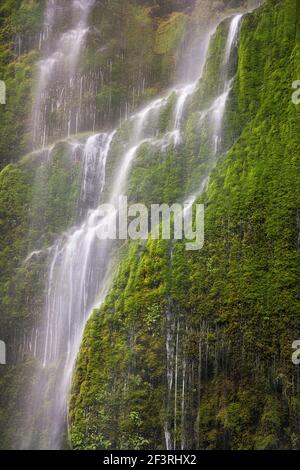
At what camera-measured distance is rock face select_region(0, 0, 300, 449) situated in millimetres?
10273

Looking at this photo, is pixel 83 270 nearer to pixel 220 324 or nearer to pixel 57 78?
pixel 220 324

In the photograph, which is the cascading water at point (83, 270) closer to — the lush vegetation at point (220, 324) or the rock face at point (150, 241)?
the rock face at point (150, 241)

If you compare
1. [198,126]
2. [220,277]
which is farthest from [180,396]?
[198,126]

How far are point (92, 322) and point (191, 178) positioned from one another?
4512mm

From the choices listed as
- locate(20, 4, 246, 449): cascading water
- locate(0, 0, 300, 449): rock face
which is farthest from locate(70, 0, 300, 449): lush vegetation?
locate(20, 4, 246, 449): cascading water

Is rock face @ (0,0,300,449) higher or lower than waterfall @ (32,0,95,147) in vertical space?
lower

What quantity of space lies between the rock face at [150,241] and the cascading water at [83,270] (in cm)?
5

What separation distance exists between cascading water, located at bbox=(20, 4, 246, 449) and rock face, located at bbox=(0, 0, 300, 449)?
5cm

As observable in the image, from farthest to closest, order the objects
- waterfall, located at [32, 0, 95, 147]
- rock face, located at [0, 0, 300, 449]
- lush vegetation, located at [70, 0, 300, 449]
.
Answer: waterfall, located at [32, 0, 95, 147]
rock face, located at [0, 0, 300, 449]
lush vegetation, located at [70, 0, 300, 449]

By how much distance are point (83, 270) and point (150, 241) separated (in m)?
2.42

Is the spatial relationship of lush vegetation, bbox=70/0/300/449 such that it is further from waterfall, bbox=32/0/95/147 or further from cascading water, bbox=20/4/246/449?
waterfall, bbox=32/0/95/147

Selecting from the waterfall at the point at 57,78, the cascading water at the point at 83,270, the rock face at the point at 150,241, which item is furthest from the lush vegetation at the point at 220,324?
the waterfall at the point at 57,78

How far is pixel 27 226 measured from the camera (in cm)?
1557

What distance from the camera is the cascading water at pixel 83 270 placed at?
→ 478 inches
